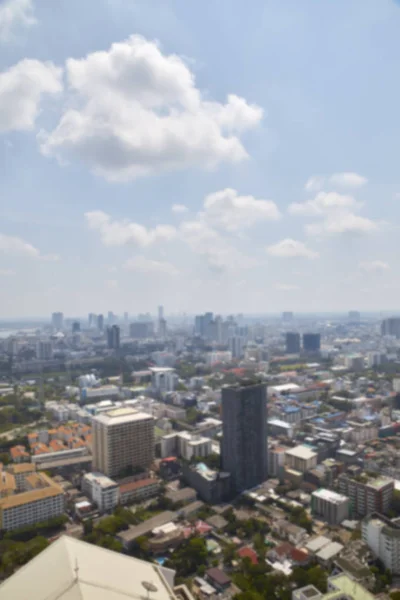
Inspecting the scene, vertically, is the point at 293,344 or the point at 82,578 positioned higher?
the point at 82,578

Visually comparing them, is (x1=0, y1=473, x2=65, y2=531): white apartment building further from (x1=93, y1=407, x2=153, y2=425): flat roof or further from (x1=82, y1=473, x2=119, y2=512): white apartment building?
(x1=93, y1=407, x2=153, y2=425): flat roof

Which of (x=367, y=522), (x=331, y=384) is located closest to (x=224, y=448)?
(x=367, y=522)

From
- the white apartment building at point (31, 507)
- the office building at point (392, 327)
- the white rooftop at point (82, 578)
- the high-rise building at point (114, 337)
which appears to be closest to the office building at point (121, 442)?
the white apartment building at point (31, 507)

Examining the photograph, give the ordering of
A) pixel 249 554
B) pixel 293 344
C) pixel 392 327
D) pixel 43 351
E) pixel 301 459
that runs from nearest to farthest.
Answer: pixel 249 554 < pixel 301 459 < pixel 43 351 < pixel 293 344 < pixel 392 327

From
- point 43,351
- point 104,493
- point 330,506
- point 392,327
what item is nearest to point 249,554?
point 330,506

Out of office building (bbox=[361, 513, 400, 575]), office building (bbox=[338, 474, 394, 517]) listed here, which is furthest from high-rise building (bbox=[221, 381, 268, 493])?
office building (bbox=[361, 513, 400, 575])

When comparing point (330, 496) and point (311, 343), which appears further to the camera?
point (311, 343)

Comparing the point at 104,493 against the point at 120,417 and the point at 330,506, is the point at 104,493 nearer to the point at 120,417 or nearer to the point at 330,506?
the point at 120,417

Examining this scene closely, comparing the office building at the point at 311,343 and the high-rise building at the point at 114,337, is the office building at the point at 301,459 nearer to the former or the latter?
the office building at the point at 311,343
